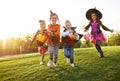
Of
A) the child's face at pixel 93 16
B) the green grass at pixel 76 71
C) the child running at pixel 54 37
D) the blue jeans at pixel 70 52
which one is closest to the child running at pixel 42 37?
the child running at pixel 54 37

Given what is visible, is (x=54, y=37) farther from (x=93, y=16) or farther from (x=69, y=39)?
(x=93, y=16)

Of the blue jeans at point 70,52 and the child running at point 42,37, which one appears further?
the child running at point 42,37

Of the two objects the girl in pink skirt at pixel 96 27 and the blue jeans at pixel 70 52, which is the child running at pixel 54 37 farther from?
the girl in pink skirt at pixel 96 27

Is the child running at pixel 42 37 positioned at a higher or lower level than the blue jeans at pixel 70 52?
higher

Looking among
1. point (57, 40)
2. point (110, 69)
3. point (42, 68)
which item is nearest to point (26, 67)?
point (42, 68)

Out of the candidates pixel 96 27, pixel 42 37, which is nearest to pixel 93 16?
pixel 96 27

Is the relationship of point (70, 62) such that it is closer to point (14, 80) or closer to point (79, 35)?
point (79, 35)

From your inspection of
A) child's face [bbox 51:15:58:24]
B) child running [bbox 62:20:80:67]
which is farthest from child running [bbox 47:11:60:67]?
child running [bbox 62:20:80:67]

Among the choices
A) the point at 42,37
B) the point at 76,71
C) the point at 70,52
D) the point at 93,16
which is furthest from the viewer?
the point at 93,16

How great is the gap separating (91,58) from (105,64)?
4.74 ft

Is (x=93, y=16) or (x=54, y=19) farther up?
(x=93, y=16)

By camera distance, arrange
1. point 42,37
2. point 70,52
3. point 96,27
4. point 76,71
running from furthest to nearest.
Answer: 1. point 96,27
2. point 42,37
3. point 70,52
4. point 76,71

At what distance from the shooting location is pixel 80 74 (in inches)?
393

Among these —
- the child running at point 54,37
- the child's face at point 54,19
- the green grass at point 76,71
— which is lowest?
the green grass at point 76,71
